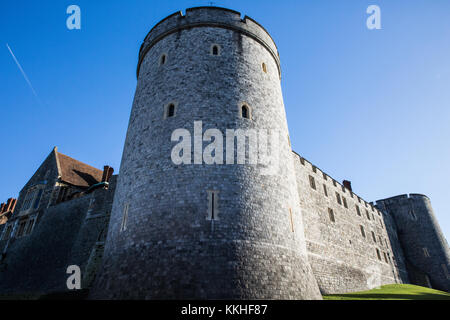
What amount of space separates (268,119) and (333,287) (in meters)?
11.2

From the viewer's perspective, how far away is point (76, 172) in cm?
2547

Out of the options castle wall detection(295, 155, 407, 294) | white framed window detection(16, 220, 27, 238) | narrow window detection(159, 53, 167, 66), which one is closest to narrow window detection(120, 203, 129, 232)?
narrow window detection(159, 53, 167, 66)

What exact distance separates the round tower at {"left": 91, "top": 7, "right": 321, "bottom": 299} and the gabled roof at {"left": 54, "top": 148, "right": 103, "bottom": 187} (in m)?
13.5

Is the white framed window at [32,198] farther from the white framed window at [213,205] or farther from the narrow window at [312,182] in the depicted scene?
the narrow window at [312,182]

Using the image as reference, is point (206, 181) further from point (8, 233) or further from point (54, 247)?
point (8, 233)

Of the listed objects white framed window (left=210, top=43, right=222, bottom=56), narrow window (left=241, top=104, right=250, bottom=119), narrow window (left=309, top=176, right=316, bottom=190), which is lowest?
narrow window (left=241, top=104, right=250, bottom=119)

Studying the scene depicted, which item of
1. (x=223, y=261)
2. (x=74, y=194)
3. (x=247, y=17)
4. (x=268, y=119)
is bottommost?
(x=223, y=261)

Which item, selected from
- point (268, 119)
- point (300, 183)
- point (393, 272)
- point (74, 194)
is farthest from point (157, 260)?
point (393, 272)

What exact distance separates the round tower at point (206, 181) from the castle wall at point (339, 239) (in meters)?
6.28

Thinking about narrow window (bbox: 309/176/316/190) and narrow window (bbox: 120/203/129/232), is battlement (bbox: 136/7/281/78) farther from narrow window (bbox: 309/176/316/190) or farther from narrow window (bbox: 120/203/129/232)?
narrow window (bbox: 309/176/316/190)

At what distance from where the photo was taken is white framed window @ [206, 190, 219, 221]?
31.8 feet

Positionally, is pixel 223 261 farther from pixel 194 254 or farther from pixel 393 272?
pixel 393 272

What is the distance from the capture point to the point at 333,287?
16.7 m
